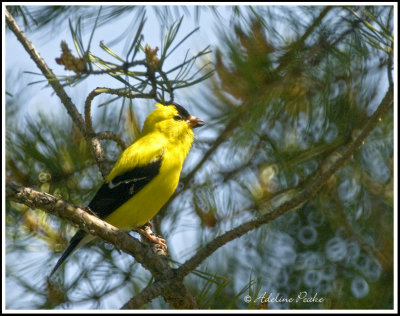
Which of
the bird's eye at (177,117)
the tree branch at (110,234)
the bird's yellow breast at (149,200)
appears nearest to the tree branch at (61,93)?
the bird's yellow breast at (149,200)

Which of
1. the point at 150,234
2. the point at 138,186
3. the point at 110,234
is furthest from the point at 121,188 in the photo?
the point at 110,234

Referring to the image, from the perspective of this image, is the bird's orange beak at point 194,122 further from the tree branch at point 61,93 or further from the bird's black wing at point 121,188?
the tree branch at point 61,93

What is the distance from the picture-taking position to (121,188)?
3.05 m

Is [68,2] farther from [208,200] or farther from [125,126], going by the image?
[208,200]

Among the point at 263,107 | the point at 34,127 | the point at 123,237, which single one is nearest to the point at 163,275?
the point at 123,237

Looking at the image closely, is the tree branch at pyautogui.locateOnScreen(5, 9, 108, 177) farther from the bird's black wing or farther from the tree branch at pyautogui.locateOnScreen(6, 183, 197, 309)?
the tree branch at pyautogui.locateOnScreen(6, 183, 197, 309)

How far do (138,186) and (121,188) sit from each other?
111mm

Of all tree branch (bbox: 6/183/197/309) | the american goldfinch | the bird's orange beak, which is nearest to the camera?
tree branch (bbox: 6/183/197/309)

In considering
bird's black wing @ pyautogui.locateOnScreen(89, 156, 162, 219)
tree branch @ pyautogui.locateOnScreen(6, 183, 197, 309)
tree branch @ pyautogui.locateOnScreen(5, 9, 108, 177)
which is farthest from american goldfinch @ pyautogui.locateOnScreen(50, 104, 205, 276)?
tree branch @ pyautogui.locateOnScreen(6, 183, 197, 309)

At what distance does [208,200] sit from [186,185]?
221 millimetres

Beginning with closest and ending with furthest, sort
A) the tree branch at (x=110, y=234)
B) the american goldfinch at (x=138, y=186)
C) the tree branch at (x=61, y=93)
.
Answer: the tree branch at (x=110, y=234)
the tree branch at (x=61, y=93)
the american goldfinch at (x=138, y=186)

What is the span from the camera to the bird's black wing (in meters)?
3.03

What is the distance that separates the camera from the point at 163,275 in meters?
2.31

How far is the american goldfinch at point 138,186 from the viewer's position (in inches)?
119
